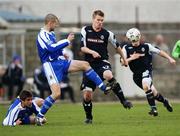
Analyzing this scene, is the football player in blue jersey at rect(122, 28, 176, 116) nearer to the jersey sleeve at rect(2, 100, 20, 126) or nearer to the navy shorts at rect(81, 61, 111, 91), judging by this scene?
the navy shorts at rect(81, 61, 111, 91)

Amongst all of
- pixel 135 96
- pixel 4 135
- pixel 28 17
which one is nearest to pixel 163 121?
pixel 4 135

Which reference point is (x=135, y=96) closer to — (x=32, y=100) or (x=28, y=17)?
(x=28, y=17)

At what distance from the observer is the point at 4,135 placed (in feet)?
67.4

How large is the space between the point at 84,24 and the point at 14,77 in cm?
694

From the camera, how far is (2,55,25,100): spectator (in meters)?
39.2

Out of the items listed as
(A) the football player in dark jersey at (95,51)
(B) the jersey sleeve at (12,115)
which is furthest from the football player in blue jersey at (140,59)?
(B) the jersey sleeve at (12,115)

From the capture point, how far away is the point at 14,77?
3919cm

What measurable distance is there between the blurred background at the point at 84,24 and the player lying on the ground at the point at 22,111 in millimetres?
15465

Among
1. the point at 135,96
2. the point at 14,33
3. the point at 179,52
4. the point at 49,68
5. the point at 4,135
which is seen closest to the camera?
the point at 4,135

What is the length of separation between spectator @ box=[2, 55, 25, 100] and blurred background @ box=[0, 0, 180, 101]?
13 cm

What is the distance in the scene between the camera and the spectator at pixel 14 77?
39.2m

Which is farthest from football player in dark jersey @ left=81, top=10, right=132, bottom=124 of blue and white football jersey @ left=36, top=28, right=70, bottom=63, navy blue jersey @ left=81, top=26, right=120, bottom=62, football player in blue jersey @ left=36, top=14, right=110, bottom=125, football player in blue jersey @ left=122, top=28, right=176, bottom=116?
football player in blue jersey @ left=122, top=28, right=176, bottom=116

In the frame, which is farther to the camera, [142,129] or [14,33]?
[14,33]

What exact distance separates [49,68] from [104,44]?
152cm
